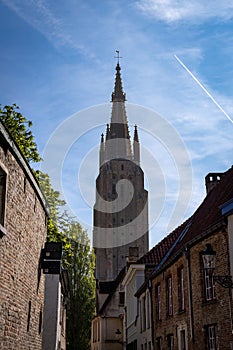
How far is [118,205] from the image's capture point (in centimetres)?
8550

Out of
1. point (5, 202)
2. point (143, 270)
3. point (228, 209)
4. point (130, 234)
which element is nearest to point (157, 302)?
point (143, 270)

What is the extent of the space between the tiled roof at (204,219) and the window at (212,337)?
2.67 meters

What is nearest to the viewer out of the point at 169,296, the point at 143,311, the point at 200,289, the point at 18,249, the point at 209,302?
the point at 18,249

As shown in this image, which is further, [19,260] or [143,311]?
[143,311]

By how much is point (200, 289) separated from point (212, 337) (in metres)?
1.45

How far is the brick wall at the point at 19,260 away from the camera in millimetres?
9586

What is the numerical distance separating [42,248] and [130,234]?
70950mm

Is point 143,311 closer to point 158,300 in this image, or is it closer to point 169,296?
point 158,300

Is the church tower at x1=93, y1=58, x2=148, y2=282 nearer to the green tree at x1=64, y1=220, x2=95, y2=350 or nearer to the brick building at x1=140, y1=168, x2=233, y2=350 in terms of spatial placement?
the green tree at x1=64, y1=220, x2=95, y2=350

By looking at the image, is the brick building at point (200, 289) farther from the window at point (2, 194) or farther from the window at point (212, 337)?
the window at point (2, 194)

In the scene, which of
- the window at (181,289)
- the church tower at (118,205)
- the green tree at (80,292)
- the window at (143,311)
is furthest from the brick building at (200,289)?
the church tower at (118,205)

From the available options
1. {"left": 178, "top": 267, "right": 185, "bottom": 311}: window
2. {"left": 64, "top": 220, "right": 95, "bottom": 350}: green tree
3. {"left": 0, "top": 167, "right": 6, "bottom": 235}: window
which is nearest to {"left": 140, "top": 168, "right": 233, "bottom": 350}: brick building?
{"left": 178, "top": 267, "right": 185, "bottom": 311}: window

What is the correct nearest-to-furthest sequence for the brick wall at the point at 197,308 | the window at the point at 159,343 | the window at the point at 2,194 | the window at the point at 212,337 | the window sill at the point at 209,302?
the window at the point at 2,194
the brick wall at the point at 197,308
the window sill at the point at 209,302
the window at the point at 212,337
the window at the point at 159,343

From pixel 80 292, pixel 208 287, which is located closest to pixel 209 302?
pixel 208 287
